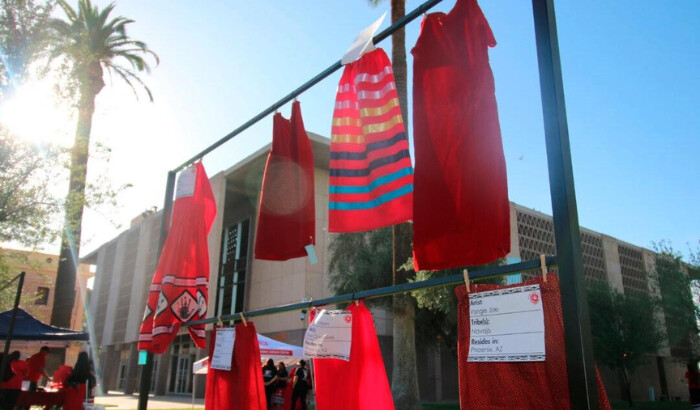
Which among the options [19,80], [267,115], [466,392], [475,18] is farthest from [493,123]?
[19,80]

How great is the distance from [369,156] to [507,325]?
191cm

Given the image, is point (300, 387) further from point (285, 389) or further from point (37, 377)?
point (37, 377)

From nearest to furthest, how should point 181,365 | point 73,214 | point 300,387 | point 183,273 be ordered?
point 183,273, point 300,387, point 73,214, point 181,365

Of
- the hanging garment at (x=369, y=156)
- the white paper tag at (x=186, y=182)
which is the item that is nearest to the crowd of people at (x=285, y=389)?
the white paper tag at (x=186, y=182)

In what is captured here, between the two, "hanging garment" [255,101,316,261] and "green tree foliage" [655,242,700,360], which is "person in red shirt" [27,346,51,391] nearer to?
"hanging garment" [255,101,316,261]

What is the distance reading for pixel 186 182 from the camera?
21.7ft

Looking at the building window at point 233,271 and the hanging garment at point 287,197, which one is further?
the building window at point 233,271

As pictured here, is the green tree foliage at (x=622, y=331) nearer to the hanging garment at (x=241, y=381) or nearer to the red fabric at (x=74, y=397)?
the red fabric at (x=74, y=397)

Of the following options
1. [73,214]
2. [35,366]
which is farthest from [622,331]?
[35,366]

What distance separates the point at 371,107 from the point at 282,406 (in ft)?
37.6

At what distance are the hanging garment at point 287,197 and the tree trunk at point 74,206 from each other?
1042 centimetres

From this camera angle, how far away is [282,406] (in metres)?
13.7

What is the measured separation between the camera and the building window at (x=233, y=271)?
30547 mm

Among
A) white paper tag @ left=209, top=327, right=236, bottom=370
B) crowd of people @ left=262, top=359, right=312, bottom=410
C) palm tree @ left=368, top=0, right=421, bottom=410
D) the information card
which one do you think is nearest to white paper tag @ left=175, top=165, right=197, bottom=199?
white paper tag @ left=209, top=327, right=236, bottom=370
